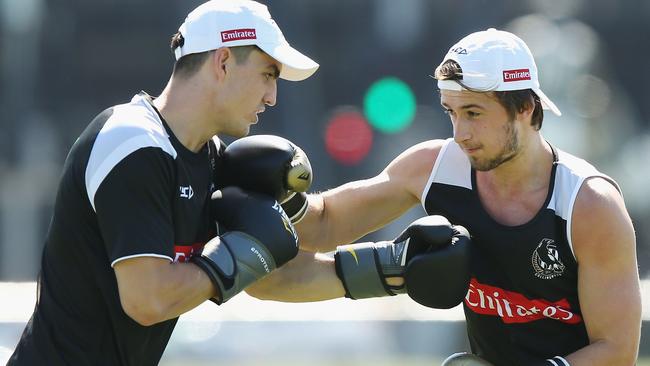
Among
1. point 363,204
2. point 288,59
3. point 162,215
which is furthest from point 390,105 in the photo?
point 162,215

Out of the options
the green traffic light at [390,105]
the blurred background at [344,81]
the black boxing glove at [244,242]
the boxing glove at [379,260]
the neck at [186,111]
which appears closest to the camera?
the black boxing glove at [244,242]

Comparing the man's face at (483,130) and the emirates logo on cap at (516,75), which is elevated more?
the emirates logo on cap at (516,75)

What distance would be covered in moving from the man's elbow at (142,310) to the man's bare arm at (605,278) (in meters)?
1.98

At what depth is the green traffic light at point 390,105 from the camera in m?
17.5

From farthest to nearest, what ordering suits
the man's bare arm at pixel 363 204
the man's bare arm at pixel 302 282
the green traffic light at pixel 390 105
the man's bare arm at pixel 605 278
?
1. the green traffic light at pixel 390 105
2. the man's bare arm at pixel 363 204
3. the man's bare arm at pixel 302 282
4. the man's bare arm at pixel 605 278

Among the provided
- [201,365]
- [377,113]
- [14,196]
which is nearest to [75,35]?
[14,196]

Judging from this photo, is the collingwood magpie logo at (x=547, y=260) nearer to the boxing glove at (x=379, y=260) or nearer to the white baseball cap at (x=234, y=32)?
the boxing glove at (x=379, y=260)

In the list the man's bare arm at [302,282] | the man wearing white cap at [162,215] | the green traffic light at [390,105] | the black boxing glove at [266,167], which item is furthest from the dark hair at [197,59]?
the green traffic light at [390,105]

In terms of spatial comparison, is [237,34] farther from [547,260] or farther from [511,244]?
[547,260]

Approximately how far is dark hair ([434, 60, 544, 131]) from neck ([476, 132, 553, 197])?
115 mm

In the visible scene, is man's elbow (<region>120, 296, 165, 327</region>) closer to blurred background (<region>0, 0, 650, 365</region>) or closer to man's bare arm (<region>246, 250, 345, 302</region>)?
man's bare arm (<region>246, 250, 345, 302</region>)

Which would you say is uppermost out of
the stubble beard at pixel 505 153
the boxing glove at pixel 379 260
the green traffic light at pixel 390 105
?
the stubble beard at pixel 505 153

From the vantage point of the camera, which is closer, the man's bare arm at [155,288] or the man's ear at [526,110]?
the man's bare arm at [155,288]

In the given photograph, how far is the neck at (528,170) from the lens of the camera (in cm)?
602
